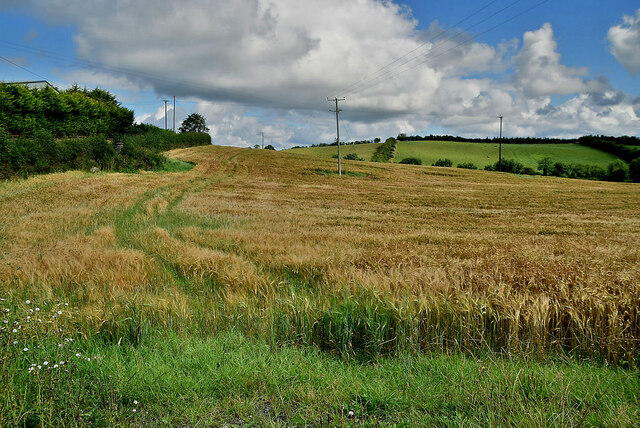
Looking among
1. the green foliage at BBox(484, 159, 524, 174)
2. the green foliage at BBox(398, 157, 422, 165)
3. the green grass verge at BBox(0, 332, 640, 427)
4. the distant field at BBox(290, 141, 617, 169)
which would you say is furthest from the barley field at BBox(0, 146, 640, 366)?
the distant field at BBox(290, 141, 617, 169)

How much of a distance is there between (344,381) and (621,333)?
12.2 feet

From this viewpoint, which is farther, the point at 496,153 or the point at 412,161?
the point at 496,153

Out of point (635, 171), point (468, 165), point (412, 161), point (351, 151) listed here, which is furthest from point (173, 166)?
point (635, 171)

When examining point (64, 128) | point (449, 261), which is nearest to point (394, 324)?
point (449, 261)

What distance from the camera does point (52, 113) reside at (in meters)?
41.1

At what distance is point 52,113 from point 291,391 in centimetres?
4913

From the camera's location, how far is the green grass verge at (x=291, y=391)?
3264 mm

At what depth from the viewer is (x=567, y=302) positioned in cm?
544

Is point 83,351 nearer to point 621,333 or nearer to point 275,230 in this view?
point 621,333

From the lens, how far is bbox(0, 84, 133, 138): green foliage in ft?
115

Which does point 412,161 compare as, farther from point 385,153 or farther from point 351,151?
point 351,151

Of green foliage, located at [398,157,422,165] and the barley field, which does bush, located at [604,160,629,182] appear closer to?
green foliage, located at [398,157,422,165]

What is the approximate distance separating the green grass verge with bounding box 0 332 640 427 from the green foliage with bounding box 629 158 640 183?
106 metres

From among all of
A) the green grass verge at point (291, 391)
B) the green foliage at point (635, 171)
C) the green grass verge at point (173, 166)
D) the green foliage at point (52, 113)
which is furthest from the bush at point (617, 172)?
the green grass verge at point (291, 391)
